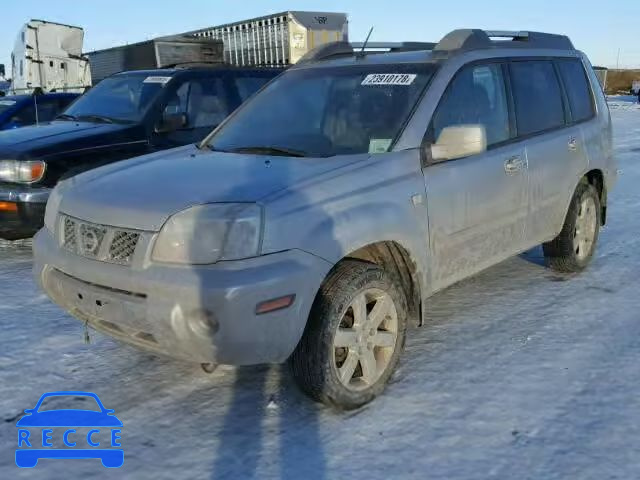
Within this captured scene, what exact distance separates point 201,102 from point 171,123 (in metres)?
0.71

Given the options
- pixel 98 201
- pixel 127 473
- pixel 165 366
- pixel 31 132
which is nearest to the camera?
pixel 127 473

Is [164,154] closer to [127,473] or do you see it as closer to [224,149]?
[224,149]

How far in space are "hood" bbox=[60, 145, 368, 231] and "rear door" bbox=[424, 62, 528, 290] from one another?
0.56 meters

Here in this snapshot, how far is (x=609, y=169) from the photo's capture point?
18.1 ft

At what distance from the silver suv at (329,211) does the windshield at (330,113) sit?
0.01m

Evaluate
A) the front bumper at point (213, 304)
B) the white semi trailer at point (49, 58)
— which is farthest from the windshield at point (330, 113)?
the white semi trailer at point (49, 58)

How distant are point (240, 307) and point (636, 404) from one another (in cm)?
199

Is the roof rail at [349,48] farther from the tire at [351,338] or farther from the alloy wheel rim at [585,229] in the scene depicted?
the tire at [351,338]

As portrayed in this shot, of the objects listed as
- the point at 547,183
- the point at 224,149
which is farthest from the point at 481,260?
the point at 224,149

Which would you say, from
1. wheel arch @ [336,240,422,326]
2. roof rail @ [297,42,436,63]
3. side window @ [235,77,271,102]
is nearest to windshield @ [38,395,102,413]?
wheel arch @ [336,240,422,326]

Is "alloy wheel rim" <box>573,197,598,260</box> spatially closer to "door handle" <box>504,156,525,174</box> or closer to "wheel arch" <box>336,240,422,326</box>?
"door handle" <box>504,156,525,174</box>

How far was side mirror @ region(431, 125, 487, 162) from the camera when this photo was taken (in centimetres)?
357

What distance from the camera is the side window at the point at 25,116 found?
975cm

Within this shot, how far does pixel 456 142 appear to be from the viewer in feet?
11.7
